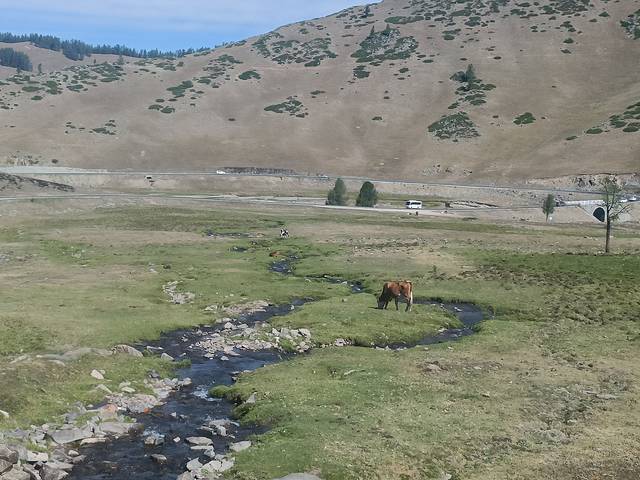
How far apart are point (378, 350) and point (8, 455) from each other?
19.9 m

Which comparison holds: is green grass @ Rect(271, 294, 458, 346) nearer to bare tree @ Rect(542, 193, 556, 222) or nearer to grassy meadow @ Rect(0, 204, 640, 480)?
grassy meadow @ Rect(0, 204, 640, 480)

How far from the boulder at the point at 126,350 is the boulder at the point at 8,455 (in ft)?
43.2

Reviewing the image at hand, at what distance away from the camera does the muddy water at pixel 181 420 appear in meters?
21.2

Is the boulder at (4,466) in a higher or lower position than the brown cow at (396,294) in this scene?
lower

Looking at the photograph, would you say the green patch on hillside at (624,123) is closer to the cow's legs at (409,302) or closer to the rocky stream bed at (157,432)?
the cow's legs at (409,302)

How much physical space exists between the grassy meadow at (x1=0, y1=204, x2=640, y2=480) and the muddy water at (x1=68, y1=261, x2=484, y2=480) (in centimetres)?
116

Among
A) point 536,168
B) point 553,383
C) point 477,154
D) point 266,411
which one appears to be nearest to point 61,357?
point 266,411

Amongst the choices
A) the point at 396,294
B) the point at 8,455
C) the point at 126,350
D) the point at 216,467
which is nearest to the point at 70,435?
the point at 8,455

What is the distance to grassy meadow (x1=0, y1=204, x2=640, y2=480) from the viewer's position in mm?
21812

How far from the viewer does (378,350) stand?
116 feet

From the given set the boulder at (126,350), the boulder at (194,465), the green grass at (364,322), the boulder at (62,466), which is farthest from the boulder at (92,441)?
the green grass at (364,322)

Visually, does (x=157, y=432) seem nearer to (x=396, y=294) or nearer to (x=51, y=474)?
(x=51, y=474)

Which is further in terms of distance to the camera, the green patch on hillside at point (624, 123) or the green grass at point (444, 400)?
the green patch on hillside at point (624, 123)

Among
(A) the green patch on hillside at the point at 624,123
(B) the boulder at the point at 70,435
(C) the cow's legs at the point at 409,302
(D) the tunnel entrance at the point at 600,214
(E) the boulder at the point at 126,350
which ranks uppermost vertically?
(A) the green patch on hillside at the point at 624,123
